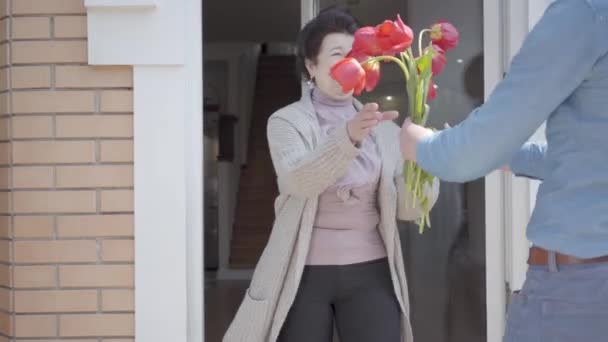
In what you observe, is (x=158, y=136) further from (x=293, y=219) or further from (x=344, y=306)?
(x=344, y=306)

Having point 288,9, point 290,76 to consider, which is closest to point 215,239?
point 288,9

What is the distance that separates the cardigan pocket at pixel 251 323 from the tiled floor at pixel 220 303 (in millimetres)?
3917

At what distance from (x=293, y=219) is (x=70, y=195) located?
86 centimetres

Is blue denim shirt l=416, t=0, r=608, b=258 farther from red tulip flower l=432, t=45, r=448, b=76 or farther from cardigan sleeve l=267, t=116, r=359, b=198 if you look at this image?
cardigan sleeve l=267, t=116, r=359, b=198

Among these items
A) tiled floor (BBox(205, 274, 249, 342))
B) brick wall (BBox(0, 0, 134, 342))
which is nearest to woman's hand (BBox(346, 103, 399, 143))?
brick wall (BBox(0, 0, 134, 342))

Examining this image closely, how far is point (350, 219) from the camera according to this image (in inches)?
92.7

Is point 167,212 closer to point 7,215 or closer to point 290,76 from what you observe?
point 7,215

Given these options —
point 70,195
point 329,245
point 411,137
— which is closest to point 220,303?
point 70,195

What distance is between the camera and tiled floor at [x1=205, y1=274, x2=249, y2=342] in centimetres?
654

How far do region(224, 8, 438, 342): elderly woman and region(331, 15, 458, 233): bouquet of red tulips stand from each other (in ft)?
1.26

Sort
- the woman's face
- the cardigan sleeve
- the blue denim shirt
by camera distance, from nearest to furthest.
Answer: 1. the blue denim shirt
2. the cardigan sleeve
3. the woman's face

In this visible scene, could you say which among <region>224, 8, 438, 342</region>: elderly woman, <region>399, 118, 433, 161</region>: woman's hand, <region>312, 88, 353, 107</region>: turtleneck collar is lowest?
<region>224, 8, 438, 342</region>: elderly woman

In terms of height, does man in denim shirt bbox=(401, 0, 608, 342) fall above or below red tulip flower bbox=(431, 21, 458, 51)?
below

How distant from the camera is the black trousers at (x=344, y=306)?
A: 91.4 inches
